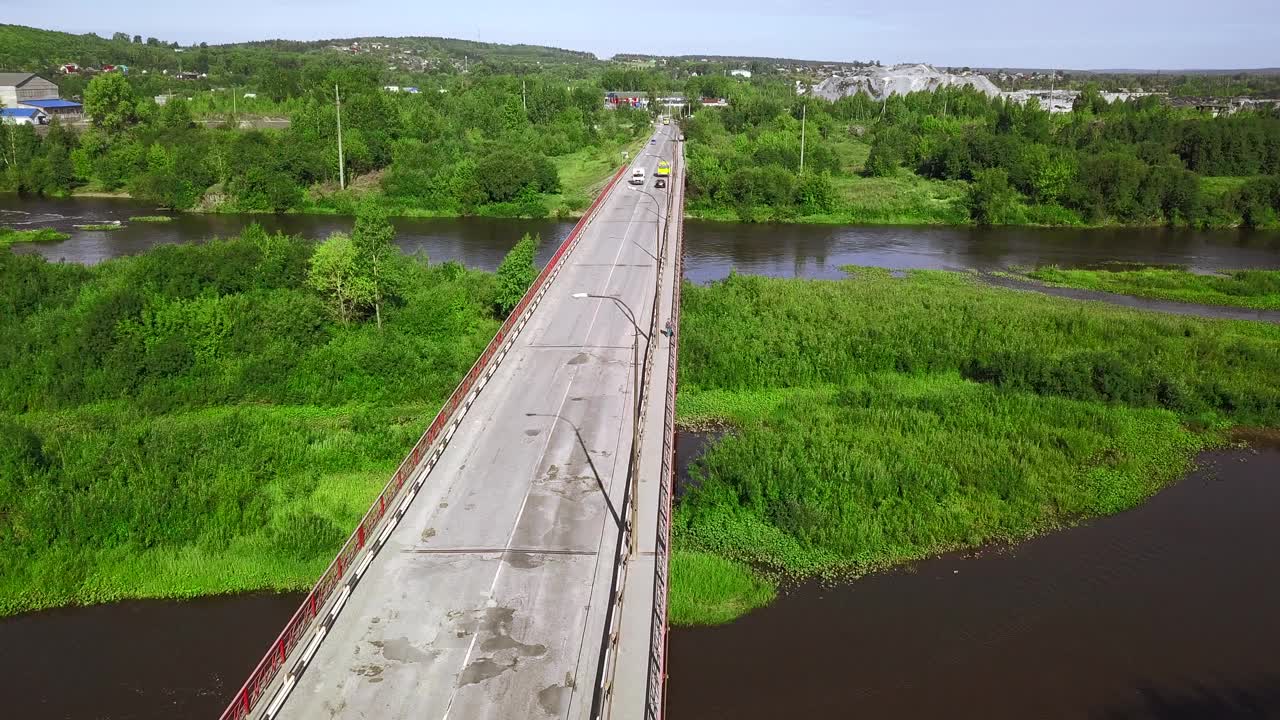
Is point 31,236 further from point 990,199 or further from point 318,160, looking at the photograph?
point 990,199

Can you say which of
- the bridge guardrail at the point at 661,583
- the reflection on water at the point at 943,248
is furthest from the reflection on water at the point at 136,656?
the reflection on water at the point at 943,248

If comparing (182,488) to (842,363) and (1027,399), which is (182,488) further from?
(1027,399)

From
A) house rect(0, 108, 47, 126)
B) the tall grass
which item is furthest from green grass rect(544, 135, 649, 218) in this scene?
house rect(0, 108, 47, 126)

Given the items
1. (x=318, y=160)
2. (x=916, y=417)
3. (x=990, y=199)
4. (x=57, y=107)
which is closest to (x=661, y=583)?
(x=916, y=417)

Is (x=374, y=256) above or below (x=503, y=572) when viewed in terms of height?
above

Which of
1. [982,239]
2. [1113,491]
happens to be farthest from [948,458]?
[982,239]

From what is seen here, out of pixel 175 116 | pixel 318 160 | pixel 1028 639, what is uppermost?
pixel 175 116

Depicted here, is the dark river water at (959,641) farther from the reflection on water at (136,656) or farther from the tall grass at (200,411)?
the tall grass at (200,411)
